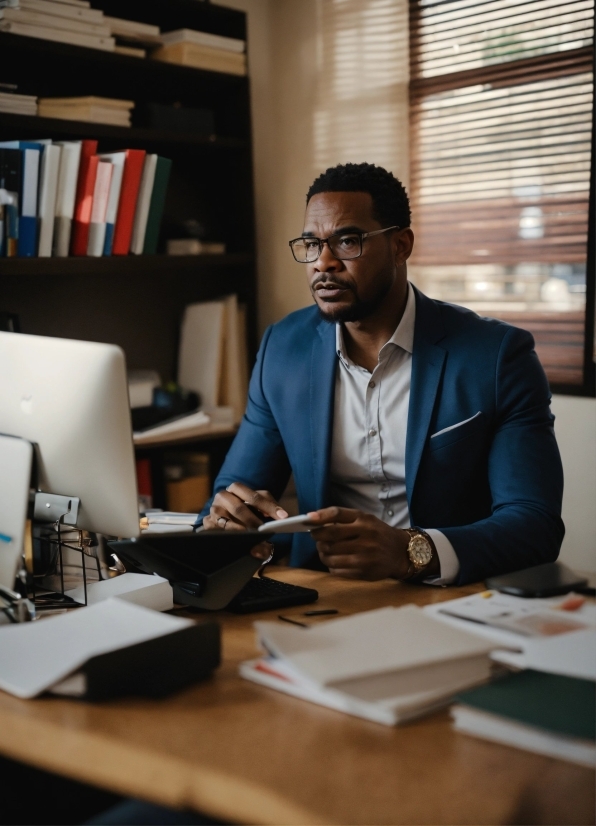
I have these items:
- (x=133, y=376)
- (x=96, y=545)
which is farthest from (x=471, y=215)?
(x=96, y=545)

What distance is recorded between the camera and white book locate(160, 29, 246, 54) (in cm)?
286

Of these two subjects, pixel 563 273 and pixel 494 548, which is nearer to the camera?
pixel 494 548

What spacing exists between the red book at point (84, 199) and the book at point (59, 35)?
29 centimetres

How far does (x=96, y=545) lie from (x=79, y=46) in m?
1.69

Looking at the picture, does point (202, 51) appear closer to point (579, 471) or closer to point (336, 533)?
point (579, 471)

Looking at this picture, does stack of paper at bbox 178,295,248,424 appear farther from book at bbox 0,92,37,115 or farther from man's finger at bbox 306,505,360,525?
man's finger at bbox 306,505,360,525

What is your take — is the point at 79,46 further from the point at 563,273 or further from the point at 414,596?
the point at 414,596

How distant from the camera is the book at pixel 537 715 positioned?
2.93 ft

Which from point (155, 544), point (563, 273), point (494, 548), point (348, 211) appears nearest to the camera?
point (155, 544)

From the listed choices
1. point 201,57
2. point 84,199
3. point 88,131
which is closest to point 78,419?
point 84,199

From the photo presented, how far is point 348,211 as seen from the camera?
6.52ft

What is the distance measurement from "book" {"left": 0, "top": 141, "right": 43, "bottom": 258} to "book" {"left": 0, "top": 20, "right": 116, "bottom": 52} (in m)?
0.30

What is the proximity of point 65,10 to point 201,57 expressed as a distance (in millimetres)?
→ 521

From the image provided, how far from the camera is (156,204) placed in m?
2.81
